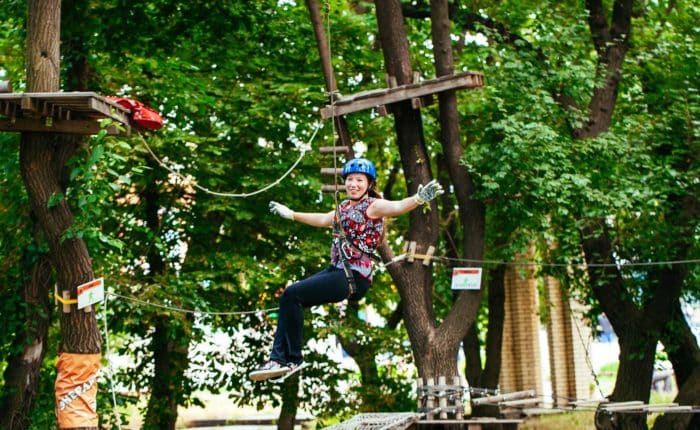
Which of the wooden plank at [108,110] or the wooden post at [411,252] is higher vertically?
the wooden plank at [108,110]

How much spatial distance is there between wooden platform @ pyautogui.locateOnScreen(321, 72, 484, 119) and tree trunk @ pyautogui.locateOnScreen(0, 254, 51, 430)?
12.3 feet

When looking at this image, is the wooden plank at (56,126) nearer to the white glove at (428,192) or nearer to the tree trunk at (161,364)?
the white glove at (428,192)

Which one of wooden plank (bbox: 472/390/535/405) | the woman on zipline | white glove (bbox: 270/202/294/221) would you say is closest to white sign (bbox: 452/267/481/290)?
wooden plank (bbox: 472/390/535/405)

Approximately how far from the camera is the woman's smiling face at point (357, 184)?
21.6 ft

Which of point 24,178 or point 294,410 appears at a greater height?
point 24,178

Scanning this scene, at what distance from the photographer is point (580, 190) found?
410 inches

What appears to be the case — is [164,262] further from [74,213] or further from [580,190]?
[580,190]

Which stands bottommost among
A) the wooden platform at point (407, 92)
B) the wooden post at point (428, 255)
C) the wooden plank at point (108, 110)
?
the wooden post at point (428, 255)

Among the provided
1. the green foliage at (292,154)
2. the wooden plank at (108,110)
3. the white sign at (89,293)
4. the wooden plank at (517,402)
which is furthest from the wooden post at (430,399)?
the wooden plank at (108,110)

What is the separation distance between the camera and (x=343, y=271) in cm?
650

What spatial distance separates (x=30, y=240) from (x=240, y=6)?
4115mm

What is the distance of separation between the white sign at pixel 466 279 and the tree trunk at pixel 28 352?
4708 mm

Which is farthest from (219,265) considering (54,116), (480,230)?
(54,116)

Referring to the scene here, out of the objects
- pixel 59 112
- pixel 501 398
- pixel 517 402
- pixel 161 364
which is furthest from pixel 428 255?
pixel 59 112
